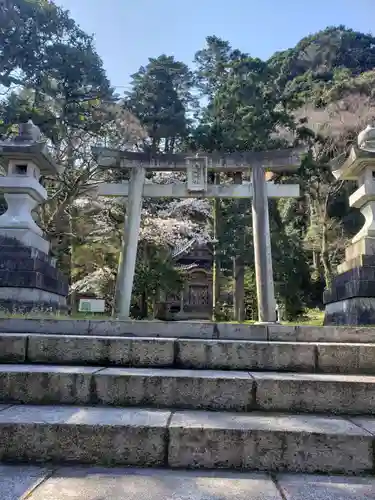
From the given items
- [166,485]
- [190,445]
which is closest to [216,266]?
[190,445]

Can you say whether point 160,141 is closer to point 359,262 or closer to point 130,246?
point 130,246

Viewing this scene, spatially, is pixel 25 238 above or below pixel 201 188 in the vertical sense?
below

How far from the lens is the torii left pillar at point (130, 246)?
10109 millimetres

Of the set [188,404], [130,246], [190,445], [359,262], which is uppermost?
[130,246]

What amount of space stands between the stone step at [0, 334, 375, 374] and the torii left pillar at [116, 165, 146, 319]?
6484 mm

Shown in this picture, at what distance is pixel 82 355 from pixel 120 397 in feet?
2.39

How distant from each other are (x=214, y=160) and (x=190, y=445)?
933 centimetres

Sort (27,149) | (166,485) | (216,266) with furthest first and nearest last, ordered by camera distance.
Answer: (216,266)
(27,149)
(166,485)

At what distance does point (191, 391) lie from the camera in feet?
9.07

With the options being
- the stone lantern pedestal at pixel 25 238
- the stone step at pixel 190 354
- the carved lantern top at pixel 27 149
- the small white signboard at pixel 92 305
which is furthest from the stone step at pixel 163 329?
the small white signboard at pixel 92 305

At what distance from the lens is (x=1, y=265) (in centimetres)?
735

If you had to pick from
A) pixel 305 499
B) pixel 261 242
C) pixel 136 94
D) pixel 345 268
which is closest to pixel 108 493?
pixel 305 499

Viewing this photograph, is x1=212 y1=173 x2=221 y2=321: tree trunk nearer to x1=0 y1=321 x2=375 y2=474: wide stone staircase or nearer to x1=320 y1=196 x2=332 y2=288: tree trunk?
x1=320 y1=196 x2=332 y2=288: tree trunk

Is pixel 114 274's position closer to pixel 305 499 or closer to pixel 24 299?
pixel 24 299
